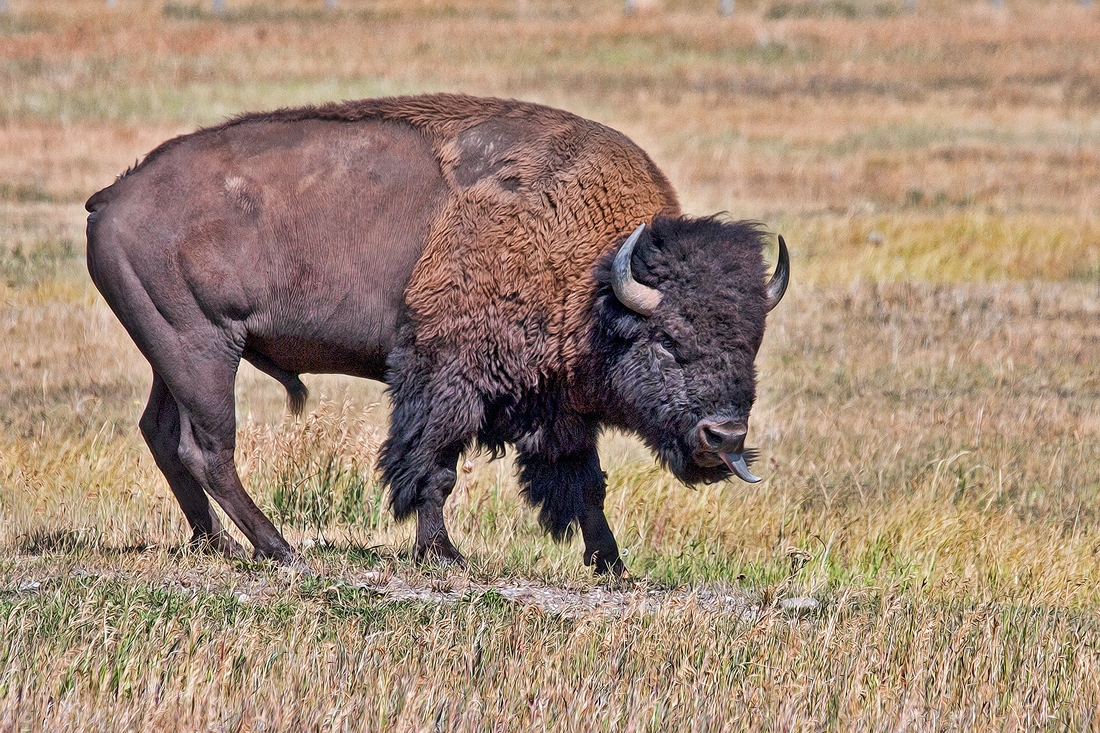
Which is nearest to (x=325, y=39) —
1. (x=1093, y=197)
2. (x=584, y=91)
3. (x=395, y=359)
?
(x=584, y=91)

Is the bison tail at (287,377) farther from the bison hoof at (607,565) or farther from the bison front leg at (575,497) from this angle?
the bison hoof at (607,565)

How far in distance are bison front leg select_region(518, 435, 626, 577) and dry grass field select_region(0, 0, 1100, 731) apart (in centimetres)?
28

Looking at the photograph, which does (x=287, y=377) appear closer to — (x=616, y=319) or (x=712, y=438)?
(x=616, y=319)

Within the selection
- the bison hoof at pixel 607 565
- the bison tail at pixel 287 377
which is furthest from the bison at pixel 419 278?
the bison hoof at pixel 607 565

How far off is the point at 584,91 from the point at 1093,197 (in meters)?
10.5

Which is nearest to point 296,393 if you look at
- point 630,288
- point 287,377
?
point 287,377

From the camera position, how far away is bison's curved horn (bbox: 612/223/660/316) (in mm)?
6211

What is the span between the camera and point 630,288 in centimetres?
625

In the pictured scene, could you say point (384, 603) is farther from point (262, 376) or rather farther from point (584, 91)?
point (584, 91)

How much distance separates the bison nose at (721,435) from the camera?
600 cm

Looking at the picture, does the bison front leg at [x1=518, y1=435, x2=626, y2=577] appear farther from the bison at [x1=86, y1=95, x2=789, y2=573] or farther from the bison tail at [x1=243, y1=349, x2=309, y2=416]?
the bison tail at [x1=243, y1=349, x2=309, y2=416]

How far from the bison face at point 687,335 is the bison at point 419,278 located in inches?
0.6

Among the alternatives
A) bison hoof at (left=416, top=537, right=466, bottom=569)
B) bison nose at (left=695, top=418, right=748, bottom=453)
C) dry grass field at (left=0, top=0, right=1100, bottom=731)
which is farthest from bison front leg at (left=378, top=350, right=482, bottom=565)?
bison nose at (left=695, top=418, right=748, bottom=453)

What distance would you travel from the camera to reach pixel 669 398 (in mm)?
6250
